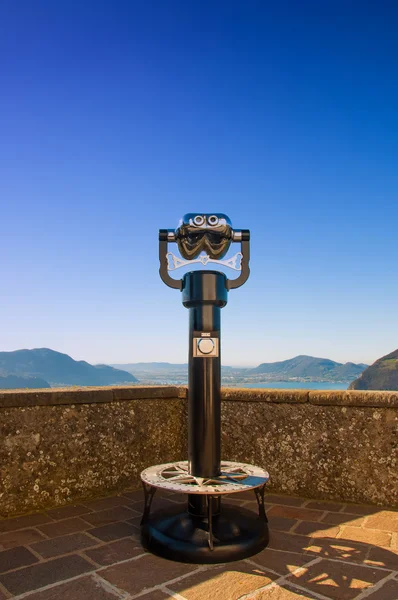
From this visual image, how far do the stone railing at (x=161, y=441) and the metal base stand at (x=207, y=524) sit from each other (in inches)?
37.9

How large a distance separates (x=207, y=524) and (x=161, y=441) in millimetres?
1569

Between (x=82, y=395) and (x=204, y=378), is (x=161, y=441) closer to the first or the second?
(x=82, y=395)

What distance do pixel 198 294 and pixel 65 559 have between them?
1.77m

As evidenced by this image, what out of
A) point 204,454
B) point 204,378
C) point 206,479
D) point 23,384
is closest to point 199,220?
point 204,378

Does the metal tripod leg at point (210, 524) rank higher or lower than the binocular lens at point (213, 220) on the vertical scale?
lower

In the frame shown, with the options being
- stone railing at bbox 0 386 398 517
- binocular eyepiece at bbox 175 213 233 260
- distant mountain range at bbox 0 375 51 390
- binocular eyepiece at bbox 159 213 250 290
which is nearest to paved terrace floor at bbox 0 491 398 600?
stone railing at bbox 0 386 398 517

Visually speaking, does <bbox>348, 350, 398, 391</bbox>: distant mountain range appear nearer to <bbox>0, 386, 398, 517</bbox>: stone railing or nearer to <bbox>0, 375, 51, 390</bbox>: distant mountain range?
<bbox>0, 375, 51, 390</bbox>: distant mountain range

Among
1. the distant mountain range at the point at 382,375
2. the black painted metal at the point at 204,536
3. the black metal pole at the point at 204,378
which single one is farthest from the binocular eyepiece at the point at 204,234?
the distant mountain range at the point at 382,375

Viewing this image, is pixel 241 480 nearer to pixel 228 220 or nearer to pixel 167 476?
pixel 167 476

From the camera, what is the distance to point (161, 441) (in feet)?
14.0

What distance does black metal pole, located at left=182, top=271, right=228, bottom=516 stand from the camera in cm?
288

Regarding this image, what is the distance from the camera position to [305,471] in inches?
150

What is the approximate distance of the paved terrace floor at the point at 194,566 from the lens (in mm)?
2188

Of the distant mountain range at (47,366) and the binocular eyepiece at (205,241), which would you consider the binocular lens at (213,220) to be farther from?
the distant mountain range at (47,366)
